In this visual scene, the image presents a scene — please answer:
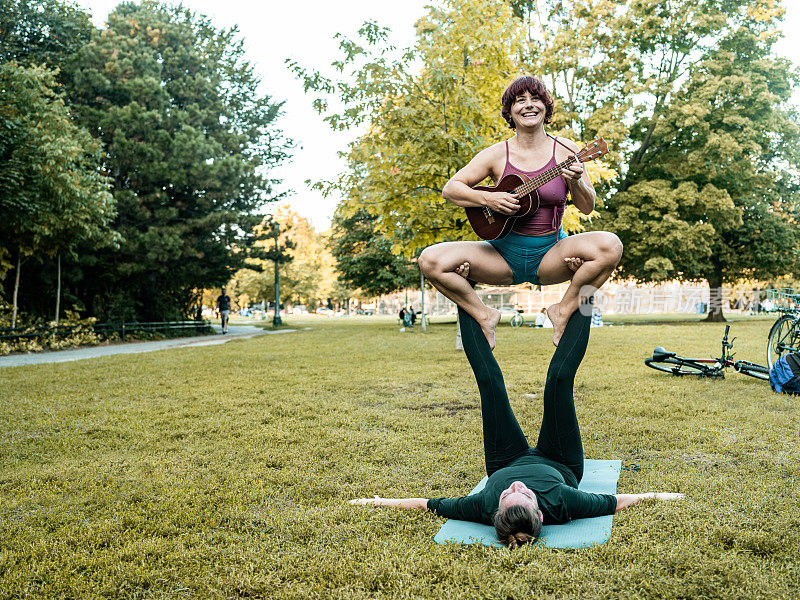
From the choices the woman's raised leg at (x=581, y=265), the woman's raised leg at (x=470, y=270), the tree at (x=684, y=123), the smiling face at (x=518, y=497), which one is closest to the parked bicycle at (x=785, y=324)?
the woman's raised leg at (x=581, y=265)

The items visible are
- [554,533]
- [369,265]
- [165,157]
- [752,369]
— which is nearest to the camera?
[554,533]

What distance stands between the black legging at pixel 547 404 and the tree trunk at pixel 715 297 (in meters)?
29.1

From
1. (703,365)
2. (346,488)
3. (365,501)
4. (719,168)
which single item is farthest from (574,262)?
(719,168)

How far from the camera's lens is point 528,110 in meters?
4.08

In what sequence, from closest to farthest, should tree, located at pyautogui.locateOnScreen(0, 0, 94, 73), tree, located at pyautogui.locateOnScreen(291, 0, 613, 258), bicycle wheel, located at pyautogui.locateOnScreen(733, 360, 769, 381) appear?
bicycle wheel, located at pyautogui.locateOnScreen(733, 360, 769, 381) < tree, located at pyautogui.locateOnScreen(291, 0, 613, 258) < tree, located at pyautogui.locateOnScreen(0, 0, 94, 73)

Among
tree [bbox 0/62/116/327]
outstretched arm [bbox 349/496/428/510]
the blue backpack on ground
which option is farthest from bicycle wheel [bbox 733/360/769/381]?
tree [bbox 0/62/116/327]

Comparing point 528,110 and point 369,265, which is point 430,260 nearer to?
point 528,110

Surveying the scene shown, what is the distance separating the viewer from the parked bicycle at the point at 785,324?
29.9ft

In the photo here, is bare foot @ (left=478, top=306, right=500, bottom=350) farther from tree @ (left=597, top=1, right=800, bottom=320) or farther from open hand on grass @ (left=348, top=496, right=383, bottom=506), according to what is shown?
tree @ (left=597, top=1, right=800, bottom=320)

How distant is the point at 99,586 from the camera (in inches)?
120

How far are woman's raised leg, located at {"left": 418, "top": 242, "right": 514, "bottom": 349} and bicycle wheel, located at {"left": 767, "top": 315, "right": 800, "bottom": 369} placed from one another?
280 inches

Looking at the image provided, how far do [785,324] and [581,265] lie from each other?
7.39m

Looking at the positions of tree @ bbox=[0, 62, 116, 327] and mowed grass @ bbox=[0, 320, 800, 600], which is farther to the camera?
tree @ bbox=[0, 62, 116, 327]

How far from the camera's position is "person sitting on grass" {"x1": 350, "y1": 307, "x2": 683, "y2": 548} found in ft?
11.5
